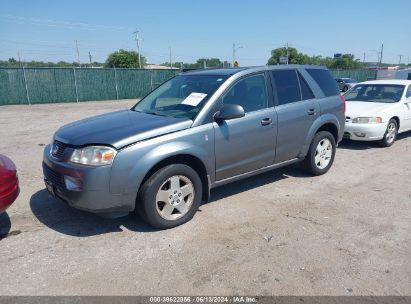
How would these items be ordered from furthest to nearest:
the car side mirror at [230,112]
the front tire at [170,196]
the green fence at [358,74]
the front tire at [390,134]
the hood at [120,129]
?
the green fence at [358,74] < the front tire at [390,134] < the car side mirror at [230,112] < the front tire at [170,196] < the hood at [120,129]

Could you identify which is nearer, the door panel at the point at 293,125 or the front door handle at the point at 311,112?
the door panel at the point at 293,125

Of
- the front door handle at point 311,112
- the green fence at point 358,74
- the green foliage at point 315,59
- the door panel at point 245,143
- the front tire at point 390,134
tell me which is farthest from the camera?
the green foliage at point 315,59

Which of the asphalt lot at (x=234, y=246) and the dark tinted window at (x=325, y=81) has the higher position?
the dark tinted window at (x=325, y=81)

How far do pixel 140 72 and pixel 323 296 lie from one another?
76.8 feet

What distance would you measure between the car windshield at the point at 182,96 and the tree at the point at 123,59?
2020 inches

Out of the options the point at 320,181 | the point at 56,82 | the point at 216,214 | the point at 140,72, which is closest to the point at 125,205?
the point at 216,214

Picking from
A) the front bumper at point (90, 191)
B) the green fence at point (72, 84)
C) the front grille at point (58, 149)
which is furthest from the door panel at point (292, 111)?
the green fence at point (72, 84)

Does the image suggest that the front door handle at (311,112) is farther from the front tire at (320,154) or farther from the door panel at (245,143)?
the door panel at (245,143)

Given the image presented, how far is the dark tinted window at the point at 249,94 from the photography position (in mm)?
4523

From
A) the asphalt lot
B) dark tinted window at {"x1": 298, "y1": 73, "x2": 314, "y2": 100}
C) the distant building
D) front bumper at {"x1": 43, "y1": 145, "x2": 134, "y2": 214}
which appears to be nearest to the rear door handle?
dark tinted window at {"x1": 298, "y1": 73, "x2": 314, "y2": 100}

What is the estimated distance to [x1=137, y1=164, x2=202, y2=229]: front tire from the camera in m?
3.79

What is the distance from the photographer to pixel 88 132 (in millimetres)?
3947

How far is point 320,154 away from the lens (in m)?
5.92

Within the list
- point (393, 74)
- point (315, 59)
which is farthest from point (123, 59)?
point (315, 59)
